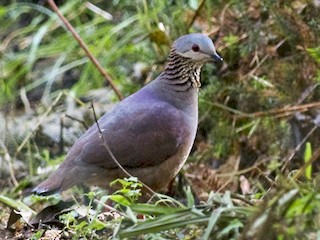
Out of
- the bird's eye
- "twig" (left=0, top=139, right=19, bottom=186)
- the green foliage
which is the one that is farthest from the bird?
"twig" (left=0, top=139, right=19, bottom=186)

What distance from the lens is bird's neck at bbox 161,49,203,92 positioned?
14.6 feet

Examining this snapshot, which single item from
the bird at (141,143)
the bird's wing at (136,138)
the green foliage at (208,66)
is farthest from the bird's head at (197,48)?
the green foliage at (208,66)

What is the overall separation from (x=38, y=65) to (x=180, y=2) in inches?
72.6

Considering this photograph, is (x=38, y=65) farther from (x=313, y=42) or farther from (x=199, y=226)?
(x=199, y=226)

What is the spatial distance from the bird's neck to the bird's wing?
21 centimetres

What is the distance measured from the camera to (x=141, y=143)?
418 cm

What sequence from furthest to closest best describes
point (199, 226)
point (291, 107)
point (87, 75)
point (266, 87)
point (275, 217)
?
point (87, 75) < point (266, 87) < point (291, 107) < point (199, 226) < point (275, 217)

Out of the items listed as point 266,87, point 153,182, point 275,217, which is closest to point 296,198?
point 275,217

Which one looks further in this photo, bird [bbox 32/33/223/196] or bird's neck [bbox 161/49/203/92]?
bird's neck [bbox 161/49/203/92]

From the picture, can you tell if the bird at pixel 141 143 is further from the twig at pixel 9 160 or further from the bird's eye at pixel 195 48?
the twig at pixel 9 160

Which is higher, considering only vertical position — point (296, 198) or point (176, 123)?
point (296, 198)

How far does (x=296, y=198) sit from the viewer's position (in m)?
1.96

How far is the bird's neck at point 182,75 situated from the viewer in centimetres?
446

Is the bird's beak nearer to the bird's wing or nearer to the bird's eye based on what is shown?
the bird's eye
